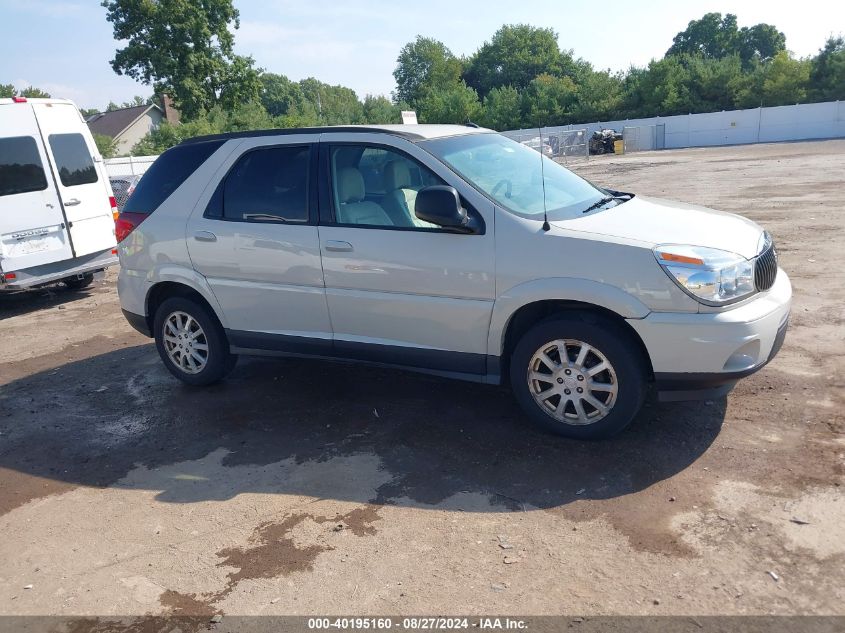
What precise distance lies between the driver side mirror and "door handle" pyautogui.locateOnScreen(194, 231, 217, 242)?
1.92 m

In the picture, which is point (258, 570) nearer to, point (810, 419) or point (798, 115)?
point (810, 419)

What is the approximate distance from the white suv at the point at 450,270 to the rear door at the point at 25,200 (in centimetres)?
409

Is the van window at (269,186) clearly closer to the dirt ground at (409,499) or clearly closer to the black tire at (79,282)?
the dirt ground at (409,499)

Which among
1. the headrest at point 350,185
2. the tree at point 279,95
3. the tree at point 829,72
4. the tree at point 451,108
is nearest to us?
the headrest at point 350,185

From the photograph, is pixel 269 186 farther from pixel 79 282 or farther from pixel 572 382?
pixel 79 282

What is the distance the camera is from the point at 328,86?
133 meters

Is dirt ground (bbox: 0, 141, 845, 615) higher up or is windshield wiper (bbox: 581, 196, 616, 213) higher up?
windshield wiper (bbox: 581, 196, 616, 213)

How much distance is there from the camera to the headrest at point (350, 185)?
16.5 ft

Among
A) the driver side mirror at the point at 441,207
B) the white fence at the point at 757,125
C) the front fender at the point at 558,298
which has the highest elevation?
the driver side mirror at the point at 441,207

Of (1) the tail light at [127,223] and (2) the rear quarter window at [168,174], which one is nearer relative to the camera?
(2) the rear quarter window at [168,174]

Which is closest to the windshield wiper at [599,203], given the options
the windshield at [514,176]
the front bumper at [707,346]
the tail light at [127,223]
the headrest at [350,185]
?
the windshield at [514,176]

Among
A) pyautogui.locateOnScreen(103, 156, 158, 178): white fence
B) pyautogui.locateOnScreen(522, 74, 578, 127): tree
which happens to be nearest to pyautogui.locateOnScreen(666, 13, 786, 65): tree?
pyautogui.locateOnScreen(522, 74, 578, 127): tree

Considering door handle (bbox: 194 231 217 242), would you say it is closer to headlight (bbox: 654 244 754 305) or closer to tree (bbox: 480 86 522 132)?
headlight (bbox: 654 244 754 305)

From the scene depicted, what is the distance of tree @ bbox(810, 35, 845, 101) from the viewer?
4922cm
